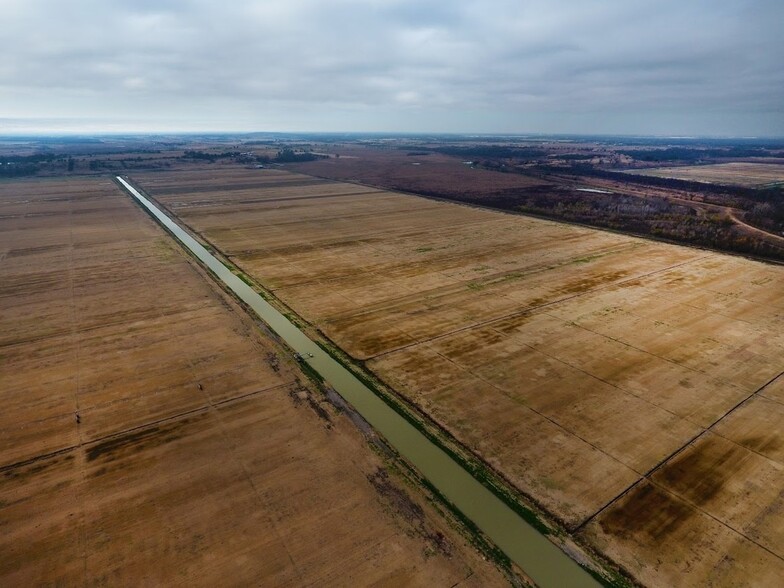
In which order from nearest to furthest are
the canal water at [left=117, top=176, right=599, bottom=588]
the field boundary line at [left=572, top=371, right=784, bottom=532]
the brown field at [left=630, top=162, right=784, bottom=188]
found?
the canal water at [left=117, top=176, right=599, bottom=588] → the field boundary line at [left=572, top=371, right=784, bottom=532] → the brown field at [left=630, top=162, right=784, bottom=188]

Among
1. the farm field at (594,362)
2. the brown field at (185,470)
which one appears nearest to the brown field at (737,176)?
the farm field at (594,362)

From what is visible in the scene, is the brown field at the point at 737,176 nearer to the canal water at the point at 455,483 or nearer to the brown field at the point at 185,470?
the canal water at the point at 455,483

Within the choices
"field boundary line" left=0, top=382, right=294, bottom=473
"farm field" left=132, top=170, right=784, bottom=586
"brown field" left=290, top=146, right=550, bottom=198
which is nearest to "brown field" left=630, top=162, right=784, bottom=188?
"brown field" left=290, top=146, right=550, bottom=198

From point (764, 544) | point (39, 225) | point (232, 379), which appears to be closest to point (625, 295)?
point (764, 544)

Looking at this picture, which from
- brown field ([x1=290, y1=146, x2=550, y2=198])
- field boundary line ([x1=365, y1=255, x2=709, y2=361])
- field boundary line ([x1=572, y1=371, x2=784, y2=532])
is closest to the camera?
field boundary line ([x1=572, y1=371, x2=784, y2=532])

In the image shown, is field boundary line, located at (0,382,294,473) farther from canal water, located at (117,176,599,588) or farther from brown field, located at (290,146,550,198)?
brown field, located at (290,146,550,198)

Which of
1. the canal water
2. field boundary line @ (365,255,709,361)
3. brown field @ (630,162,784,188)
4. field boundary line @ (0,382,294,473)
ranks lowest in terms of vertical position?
the canal water
